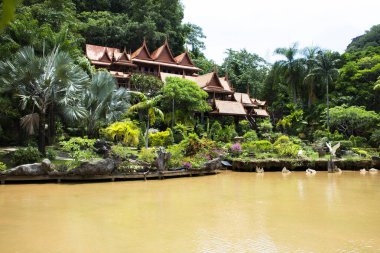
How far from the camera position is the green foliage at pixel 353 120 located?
30875mm

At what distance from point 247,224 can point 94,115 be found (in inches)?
706

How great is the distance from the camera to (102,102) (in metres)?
25.3

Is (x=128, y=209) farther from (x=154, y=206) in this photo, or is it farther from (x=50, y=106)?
(x=50, y=106)

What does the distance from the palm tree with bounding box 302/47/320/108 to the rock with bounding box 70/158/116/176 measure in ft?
92.5

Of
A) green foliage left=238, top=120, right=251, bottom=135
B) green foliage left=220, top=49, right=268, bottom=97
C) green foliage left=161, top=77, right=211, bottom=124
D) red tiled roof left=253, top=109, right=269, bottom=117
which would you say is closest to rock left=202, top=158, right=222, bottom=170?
green foliage left=161, top=77, right=211, bottom=124

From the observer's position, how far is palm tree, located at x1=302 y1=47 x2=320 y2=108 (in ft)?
131

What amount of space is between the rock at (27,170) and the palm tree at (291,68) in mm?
32299

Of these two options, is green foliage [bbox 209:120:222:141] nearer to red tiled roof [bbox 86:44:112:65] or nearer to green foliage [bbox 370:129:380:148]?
green foliage [bbox 370:129:380:148]

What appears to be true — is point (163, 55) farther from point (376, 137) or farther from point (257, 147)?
point (376, 137)

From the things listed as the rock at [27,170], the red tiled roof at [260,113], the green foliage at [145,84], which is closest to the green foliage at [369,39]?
the red tiled roof at [260,113]

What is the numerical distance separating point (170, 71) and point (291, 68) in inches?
575

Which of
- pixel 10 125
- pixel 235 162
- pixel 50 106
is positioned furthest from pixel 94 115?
pixel 235 162

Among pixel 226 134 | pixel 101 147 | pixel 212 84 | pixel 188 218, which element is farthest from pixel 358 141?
pixel 188 218

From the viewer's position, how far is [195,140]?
21578 mm
